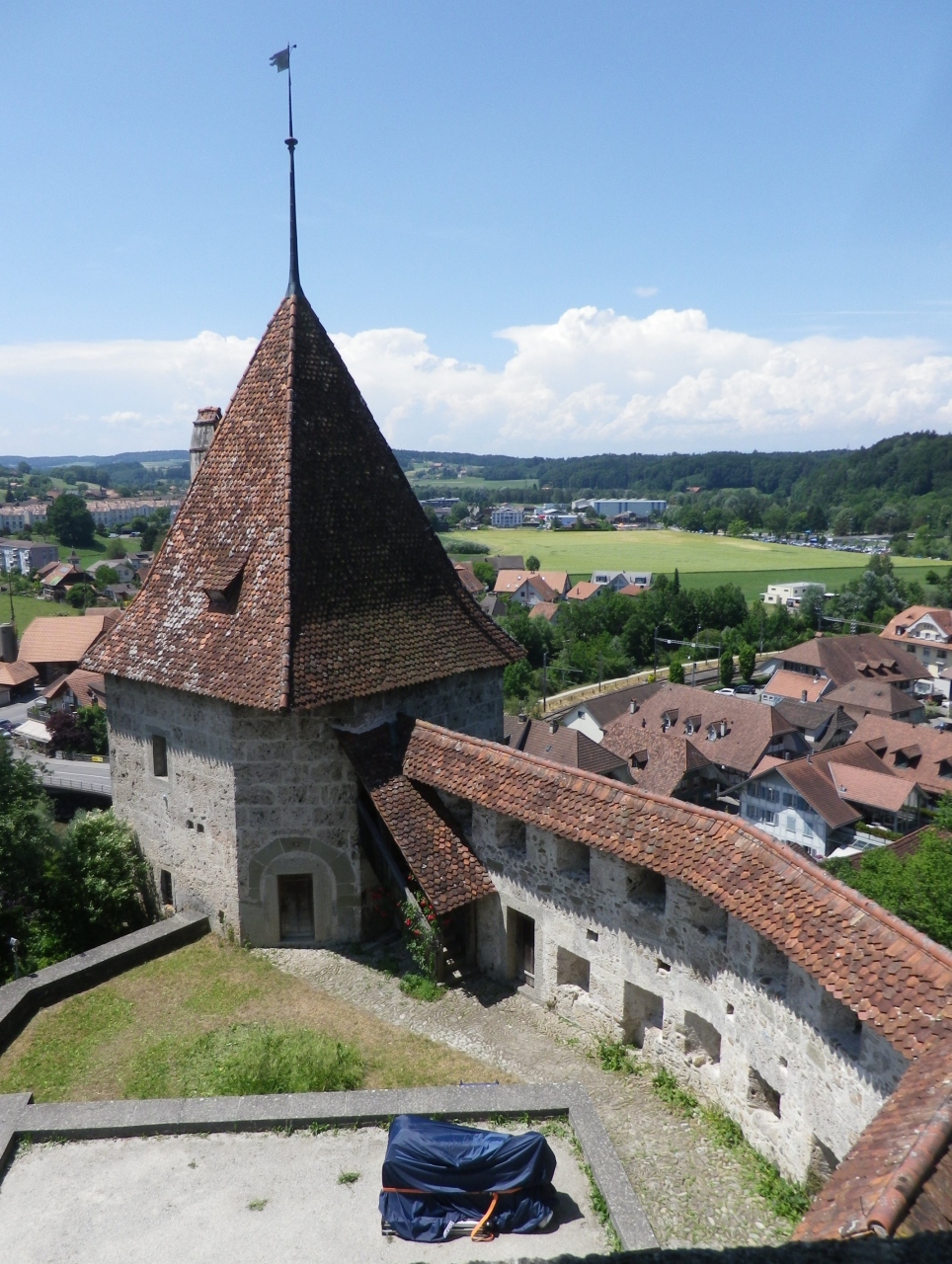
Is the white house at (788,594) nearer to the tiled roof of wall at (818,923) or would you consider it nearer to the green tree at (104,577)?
the green tree at (104,577)

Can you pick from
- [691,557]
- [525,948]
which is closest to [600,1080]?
[525,948]

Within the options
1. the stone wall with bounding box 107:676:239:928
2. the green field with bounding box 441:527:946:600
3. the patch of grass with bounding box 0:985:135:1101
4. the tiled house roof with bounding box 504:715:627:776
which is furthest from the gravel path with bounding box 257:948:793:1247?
the green field with bounding box 441:527:946:600

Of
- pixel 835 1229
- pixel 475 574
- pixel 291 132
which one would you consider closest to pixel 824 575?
pixel 475 574

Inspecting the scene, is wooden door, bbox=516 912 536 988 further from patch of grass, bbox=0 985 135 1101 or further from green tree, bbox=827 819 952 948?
green tree, bbox=827 819 952 948

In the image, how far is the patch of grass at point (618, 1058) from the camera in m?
11.2

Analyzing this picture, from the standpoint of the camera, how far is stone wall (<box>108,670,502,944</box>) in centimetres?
1377

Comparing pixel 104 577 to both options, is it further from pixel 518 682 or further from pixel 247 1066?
pixel 247 1066

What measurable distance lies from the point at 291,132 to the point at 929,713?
267 ft

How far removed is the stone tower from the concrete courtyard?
4900mm

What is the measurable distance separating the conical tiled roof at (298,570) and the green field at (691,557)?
10908 cm

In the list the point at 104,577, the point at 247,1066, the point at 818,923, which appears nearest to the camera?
the point at 818,923

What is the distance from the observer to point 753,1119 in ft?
31.6

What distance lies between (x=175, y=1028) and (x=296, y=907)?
2.61 meters

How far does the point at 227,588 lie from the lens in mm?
14352
